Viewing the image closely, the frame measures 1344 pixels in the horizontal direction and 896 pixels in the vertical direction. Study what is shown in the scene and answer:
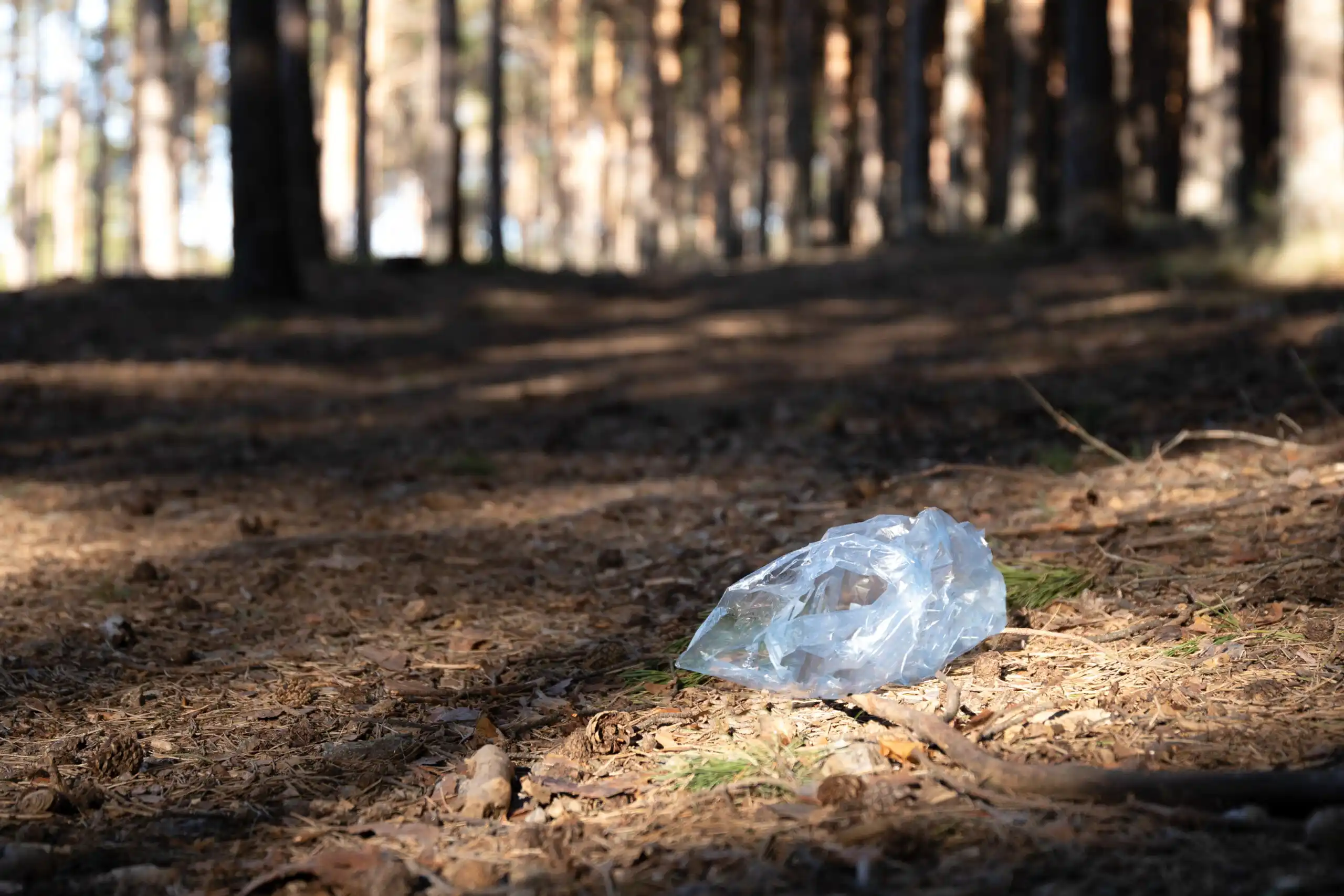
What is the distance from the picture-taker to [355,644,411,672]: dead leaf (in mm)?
3074

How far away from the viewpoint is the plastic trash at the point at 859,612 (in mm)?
2658

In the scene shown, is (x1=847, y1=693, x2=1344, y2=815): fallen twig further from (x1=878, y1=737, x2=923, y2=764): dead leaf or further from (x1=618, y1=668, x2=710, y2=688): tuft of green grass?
(x1=618, y1=668, x2=710, y2=688): tuft of green grass

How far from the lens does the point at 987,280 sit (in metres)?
10.9

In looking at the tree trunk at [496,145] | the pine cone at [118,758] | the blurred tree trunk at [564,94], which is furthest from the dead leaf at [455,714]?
the blurred tree trunk at [564,94]

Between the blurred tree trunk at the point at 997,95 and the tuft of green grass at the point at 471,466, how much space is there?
2112 centimetres

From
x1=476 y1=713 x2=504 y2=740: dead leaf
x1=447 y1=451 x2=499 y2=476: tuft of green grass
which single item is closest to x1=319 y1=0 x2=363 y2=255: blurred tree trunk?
x1=447 y1=451 x2=499 y2=476: tuft of green grass

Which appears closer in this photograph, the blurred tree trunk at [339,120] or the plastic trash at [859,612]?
the plastic trash at [859,612]

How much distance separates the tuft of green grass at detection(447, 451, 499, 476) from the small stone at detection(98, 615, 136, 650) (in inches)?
87.6

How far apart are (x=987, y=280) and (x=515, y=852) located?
31.5ft

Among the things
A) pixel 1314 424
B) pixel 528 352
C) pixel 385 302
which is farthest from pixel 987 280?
pixel 1314 424

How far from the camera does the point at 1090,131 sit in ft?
37.9

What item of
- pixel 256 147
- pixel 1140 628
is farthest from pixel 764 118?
pixel 1140 628

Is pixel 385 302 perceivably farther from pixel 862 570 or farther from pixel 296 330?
pixel 862 570

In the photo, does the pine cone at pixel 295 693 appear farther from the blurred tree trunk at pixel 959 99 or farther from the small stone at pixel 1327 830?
the blurred tree trunk at pixel 959 99
